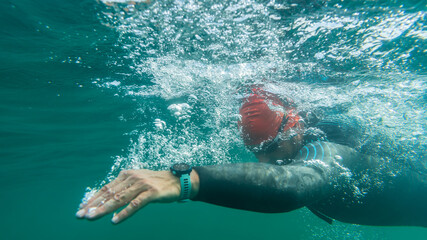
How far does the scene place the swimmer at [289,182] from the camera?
1.96 metres

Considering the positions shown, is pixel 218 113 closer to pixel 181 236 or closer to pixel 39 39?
pixel 39 39

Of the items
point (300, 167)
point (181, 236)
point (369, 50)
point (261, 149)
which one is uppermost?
point (369, 50)

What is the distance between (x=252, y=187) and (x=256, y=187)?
0.04 metres

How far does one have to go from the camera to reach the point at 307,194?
7.95ft

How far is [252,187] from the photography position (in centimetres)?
216

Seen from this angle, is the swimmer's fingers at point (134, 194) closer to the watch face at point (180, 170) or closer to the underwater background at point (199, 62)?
the watch face at point (180, 170)

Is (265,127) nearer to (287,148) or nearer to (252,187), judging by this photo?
(287,148)

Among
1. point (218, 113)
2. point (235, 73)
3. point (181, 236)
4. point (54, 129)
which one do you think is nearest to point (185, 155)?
point (218, 113)

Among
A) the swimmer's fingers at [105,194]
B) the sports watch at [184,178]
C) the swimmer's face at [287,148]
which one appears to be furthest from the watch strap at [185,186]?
the swimmer's face at [287,148]

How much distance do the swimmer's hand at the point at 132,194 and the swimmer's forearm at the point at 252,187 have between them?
0.16 metres

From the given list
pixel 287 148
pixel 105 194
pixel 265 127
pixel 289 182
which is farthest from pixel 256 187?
pixel 287 148

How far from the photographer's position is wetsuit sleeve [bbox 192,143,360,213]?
213 cm

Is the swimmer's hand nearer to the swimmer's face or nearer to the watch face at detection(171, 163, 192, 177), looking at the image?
the watch face at detection(171, 163, 192, 177)

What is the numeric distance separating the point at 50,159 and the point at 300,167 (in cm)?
2223
